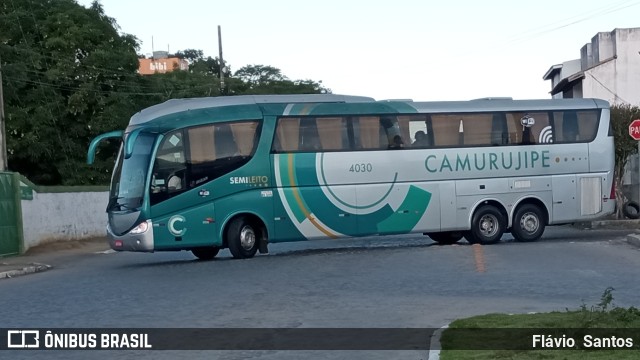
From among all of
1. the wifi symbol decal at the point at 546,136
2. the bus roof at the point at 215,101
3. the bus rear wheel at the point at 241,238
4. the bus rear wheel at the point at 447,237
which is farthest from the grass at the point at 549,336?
the bus rear wheel at the point at 447,237

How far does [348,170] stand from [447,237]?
182 inches

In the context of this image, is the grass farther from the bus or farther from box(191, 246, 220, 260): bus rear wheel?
box(191, 246, 220, 260): bus rear wheel

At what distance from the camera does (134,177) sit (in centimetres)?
2447

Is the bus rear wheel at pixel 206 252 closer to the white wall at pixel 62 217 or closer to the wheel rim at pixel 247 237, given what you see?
the wheel rim at pixel 247 237

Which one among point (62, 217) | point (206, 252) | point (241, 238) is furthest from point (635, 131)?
point (62, 217)

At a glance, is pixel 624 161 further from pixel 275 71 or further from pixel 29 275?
pixel 275 71

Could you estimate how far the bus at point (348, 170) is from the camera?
24.5 m

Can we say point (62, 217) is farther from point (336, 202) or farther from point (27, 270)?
point (336, 202)

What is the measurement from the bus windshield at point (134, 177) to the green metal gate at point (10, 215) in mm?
5719

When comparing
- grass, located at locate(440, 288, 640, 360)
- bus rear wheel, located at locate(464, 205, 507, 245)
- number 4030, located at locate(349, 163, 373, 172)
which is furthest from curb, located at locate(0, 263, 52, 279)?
grass, located at locate(440, 288, 640, 360)

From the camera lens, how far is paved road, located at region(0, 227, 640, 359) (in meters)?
13.3

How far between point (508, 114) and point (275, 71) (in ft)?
201

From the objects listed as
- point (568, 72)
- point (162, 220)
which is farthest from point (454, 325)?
point (568, 72)

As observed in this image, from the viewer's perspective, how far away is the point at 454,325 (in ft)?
37.9
